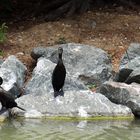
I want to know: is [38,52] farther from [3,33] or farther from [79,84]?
A: [79,84]

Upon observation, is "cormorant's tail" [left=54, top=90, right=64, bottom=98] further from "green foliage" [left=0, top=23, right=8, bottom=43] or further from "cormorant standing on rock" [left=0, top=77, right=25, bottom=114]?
"green foliage" [left=0, top=23, right=8, bottom=43]

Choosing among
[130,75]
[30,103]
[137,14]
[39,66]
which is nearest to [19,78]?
[39,66]

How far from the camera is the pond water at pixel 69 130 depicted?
11.9 metres

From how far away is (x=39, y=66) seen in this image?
1495 centimetres

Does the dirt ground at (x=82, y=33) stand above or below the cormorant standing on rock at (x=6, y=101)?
above

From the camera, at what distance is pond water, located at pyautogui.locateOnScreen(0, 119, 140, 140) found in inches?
467

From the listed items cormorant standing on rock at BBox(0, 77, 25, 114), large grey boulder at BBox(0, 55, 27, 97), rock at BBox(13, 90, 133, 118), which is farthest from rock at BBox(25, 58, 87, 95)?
cormorant standing on rock at BBox(0, 77, 25, 114)

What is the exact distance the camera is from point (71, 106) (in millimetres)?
13477

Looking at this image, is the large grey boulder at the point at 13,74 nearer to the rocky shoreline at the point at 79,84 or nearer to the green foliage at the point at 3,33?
the rocky shoreline at the point at 79,84

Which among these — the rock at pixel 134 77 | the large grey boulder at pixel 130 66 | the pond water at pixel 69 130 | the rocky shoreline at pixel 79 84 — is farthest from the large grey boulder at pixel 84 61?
the pond water at pixel 69 130

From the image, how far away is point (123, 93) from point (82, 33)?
4525mm

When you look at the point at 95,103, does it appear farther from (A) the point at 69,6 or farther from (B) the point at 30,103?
(A) the point at 69,6

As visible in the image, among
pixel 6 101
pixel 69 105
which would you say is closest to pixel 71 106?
pixel 69 105

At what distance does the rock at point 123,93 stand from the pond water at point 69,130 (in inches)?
20.5
